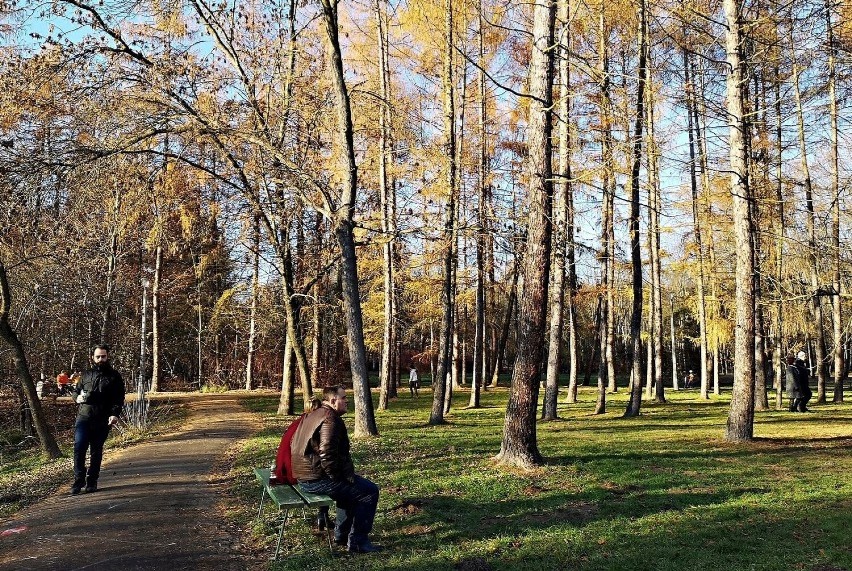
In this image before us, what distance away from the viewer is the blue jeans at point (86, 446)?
26.3 feet

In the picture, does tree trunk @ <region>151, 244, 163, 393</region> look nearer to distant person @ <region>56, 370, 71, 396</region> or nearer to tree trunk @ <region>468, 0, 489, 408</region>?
distant person @ <region>56, 370, 71, 396</region>

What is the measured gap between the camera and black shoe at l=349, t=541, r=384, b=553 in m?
5.59

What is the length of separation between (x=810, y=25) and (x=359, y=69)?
1284 centimetres

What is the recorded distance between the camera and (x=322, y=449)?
18.5ft

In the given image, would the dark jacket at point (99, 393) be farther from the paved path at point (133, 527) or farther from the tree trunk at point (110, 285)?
the tree trunk at point (110, 285)

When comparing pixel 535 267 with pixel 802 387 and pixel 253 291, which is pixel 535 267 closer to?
pixel 802 387

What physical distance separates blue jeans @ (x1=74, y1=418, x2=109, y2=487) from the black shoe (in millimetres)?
4193

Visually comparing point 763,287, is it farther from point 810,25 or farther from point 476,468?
point 476,468

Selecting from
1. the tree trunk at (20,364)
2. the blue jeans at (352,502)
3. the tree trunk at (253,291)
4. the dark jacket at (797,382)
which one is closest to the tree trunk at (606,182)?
the dark jacket at (797,382)

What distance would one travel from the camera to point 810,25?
10.8 meters

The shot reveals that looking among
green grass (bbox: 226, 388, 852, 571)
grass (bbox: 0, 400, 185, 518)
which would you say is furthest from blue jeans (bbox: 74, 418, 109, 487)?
green grass (bbox: 226, 388, 852, 571)

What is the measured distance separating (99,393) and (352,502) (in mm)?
4287

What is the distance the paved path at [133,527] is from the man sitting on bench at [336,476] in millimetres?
805

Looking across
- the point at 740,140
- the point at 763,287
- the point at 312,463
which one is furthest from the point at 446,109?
the point at 312,463
